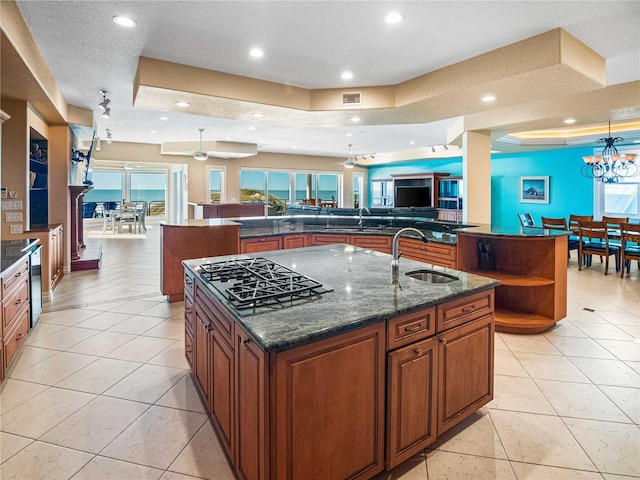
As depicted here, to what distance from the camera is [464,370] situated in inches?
77.9

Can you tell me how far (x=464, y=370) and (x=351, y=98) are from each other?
3563 mm

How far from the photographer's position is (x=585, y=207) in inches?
342

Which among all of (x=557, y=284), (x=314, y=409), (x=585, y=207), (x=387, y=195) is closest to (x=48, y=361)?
(x=314, y=409)

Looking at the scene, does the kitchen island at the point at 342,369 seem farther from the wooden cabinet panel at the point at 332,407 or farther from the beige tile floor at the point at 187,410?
the beige tile floor at the point at 187,410

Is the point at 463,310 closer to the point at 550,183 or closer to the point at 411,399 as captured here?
the point at 411,399

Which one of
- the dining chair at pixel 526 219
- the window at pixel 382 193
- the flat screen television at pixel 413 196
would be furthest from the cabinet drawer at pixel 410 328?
the window at pixel 382 193

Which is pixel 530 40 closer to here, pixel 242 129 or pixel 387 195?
pixel 242 129

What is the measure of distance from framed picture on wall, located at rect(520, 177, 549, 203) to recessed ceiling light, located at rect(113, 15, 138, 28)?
9.51 m

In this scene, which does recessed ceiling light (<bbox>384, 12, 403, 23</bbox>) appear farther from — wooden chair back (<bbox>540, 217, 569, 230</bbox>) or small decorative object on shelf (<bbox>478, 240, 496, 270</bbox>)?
wooden chair back (<bbox>540, 217, 569, 230</bbox>)

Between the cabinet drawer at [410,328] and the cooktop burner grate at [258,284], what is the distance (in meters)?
0.42

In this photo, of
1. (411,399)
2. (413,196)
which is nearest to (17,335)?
(411,399)

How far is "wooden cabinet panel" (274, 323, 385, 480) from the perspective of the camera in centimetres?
133

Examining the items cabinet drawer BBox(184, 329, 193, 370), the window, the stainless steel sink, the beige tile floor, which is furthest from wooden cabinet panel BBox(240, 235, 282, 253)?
the window

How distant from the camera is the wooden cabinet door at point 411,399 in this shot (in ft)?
5.35
